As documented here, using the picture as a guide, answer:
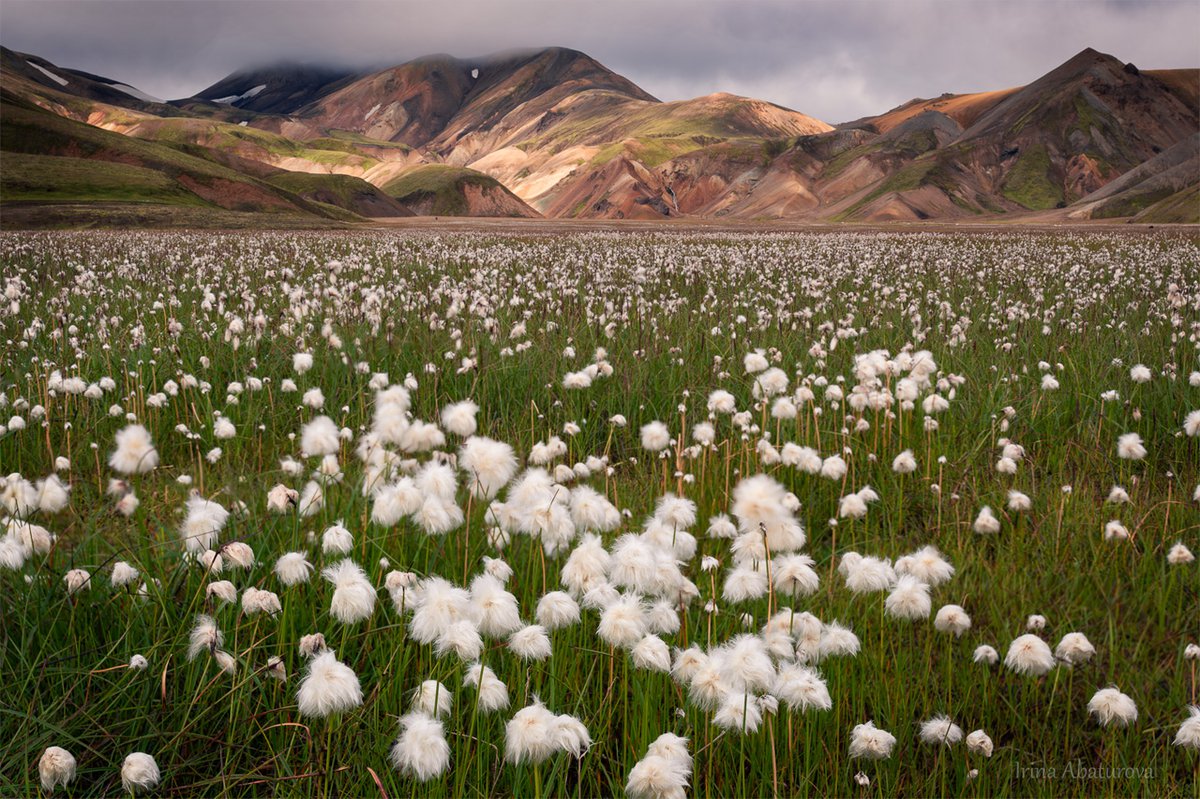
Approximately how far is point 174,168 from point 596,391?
12605cm

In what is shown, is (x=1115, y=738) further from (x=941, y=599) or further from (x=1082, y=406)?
(x=1082, y=406)

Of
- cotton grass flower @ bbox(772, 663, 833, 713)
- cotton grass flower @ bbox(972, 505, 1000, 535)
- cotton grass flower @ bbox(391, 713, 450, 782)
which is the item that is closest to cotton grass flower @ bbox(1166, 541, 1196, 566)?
cotton grass flower @ bbox(972, 505, 1000, 535)

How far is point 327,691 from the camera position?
2.08 meters

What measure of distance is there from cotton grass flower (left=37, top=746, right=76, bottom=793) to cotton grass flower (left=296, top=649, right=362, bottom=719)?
0.59m

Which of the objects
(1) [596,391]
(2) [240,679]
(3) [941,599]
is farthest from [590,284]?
(2) [240,679]

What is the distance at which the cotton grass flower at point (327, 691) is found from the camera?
2072 mm

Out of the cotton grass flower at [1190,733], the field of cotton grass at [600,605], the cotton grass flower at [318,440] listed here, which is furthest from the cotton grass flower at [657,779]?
the cotton grass flower at [318,440]

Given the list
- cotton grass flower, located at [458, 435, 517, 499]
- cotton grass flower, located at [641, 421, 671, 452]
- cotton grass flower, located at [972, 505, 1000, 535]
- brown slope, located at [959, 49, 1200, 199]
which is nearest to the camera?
cotton grass flower, located at [458, 435, 517, 499]

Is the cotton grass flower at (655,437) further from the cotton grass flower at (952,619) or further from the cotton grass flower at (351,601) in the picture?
the cotton grass flower at (351,601)

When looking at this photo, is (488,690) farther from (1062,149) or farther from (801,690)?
(1062,149)

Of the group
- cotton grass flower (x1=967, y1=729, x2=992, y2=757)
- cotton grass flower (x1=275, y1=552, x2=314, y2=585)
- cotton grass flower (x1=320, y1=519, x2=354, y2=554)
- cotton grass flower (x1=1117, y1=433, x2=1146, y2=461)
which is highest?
cotton grass flower (x1=1117, y1=433, x2=1146, y2=461)

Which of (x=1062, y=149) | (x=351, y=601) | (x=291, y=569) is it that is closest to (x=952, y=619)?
(x=351, y=601)

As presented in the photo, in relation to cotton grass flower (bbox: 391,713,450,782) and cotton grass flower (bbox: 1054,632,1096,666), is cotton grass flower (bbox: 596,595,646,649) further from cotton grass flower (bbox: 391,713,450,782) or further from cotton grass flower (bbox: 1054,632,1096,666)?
cotton grass flower (bbox: 1054,632,1096,666)

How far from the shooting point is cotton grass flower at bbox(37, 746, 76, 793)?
200 centimetres
